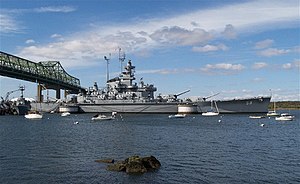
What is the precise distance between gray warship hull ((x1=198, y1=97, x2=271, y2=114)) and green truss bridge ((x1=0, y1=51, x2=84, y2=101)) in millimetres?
60796

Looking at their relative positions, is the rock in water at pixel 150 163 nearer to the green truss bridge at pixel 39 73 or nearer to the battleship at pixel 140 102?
the battleship at pixel 140 102

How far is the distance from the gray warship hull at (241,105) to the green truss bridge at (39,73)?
60.8m

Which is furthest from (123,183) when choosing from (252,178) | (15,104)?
(15,104)

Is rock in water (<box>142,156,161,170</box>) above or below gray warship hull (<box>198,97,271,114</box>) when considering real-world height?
below

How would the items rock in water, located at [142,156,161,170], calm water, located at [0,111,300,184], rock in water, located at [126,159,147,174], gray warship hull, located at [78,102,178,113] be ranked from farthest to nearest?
gray warship hull, located at [78,102,178,113]
rock in water, located at [142,156,161,170]
rock in water, located at [126,159,147,174]
calm water, located at [0,111,300,184]

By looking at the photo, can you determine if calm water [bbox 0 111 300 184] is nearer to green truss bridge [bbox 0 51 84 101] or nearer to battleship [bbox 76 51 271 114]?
battleship [bbox 76 51 271 114]

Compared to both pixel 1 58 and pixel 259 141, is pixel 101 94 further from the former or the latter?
pixel 259 141

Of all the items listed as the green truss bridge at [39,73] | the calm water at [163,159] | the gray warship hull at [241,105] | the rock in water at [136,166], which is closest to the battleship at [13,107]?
the green truss bridge at [39,73]

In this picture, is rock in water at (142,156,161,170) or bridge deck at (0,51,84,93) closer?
rock in water at (142,156,161,170)

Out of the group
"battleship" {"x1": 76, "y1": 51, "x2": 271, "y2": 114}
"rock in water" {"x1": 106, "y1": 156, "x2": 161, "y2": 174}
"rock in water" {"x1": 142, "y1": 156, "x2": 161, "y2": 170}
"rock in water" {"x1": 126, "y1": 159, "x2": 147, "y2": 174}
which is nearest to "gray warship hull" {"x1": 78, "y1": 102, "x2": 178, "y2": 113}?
"battleship" {"x1": 76, "y1": 51, "x2": 271, "y2": 114}

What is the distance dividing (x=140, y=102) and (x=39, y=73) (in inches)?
2031

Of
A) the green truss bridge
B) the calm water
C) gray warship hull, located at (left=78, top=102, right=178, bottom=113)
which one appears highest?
the green truss bridge

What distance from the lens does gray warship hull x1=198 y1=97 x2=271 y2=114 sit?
10931cm

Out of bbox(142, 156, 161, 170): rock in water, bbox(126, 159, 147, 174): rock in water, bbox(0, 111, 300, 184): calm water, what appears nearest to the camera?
bbox(0, 111, 300, 184): calm water
